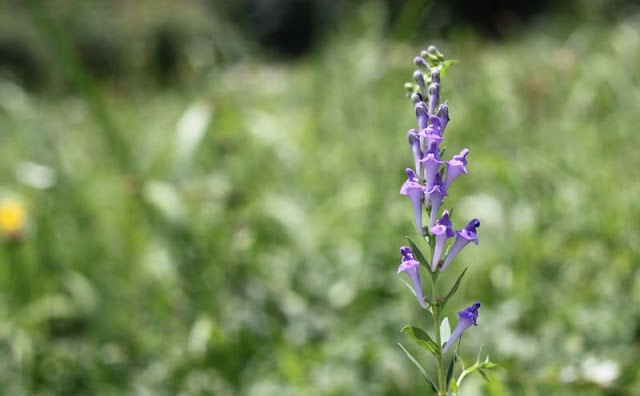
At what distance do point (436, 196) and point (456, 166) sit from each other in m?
0.05

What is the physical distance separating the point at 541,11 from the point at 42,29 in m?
10.8

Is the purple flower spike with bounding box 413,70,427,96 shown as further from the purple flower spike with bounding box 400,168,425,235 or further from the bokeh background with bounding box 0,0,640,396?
the bokeh background with bounding box 0,0,640,396

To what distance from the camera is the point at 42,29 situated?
8.26 feet

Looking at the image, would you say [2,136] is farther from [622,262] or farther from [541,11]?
[541,11]

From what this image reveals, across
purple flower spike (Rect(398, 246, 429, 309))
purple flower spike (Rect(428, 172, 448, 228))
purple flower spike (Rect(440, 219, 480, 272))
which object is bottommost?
purple flower spike (Rect(398, 246, 429, 309))

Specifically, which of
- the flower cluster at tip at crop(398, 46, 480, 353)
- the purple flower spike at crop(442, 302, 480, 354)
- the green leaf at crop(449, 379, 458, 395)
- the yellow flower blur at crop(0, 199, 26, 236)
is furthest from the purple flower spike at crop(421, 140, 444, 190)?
the yellow flower blur at crop(0, 199, 26, 236)

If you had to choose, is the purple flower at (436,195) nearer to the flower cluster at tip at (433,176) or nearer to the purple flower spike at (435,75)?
the flower cluster at tip at (433,176)

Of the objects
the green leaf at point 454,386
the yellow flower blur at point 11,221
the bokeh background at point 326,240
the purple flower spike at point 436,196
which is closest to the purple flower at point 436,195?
the purple flower spike at point 436,196

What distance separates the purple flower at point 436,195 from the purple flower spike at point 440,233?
0.01 meters

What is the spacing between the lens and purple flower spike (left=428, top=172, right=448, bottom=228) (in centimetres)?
90

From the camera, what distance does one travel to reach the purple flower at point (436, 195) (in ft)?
2.94

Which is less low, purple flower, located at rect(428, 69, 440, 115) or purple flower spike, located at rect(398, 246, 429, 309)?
purple flower, located at rect(428, 69, 440, 115)

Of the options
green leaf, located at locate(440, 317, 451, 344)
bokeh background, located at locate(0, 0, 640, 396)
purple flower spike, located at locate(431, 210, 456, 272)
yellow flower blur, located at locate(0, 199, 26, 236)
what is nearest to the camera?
purple flower spike, located at locate(431, 210, 456, 272)

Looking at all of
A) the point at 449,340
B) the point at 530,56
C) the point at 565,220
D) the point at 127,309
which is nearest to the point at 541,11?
the point at 530,56
